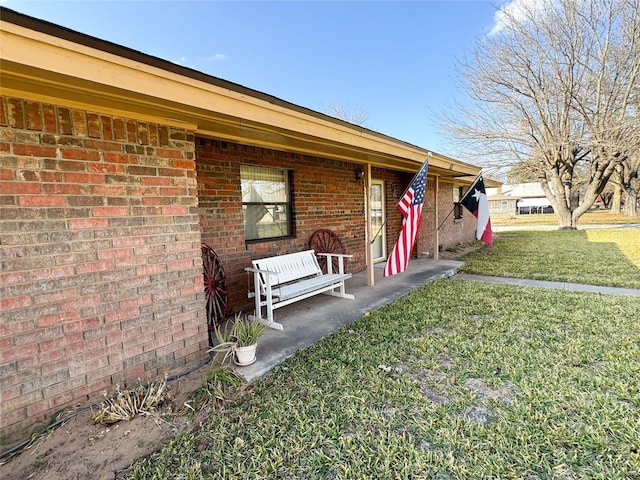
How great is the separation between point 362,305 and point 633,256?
8722 millimetres

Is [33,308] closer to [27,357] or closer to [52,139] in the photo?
[27,357]

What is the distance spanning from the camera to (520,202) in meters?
47.5

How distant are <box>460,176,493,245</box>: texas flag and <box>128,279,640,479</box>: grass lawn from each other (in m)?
3.31

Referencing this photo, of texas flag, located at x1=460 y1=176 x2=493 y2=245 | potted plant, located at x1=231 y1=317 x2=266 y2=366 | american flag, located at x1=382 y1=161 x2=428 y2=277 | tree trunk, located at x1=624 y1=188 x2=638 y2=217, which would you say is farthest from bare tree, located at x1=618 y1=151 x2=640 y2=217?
potted plant, located at x1=231 y1=317 x2=266 y2=366

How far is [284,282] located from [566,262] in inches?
298

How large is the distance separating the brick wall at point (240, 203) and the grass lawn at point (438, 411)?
1954 mm

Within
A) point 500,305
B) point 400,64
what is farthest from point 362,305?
point 400,64

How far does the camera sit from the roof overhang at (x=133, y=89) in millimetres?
1720

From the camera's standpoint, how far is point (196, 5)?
20.8 ft

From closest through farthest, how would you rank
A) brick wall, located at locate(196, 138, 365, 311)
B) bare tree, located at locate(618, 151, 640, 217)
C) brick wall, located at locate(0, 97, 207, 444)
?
brick wall, located at locate(0, 97, 207, 444), brick wall, located at locate(196, 138, 365, 311), bare tree, located at locate(618, 151, 640, 217)

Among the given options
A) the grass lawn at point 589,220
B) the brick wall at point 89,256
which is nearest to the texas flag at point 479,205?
the brick wall at point 89,256

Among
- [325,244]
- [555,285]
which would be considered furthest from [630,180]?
[325,244]

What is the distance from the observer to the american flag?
510 cm

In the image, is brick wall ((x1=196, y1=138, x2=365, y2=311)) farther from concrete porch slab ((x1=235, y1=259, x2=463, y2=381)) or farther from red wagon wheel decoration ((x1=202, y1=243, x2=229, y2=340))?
concrete porch slab ((x1=235, y1=259, x2=463, y2=381))
